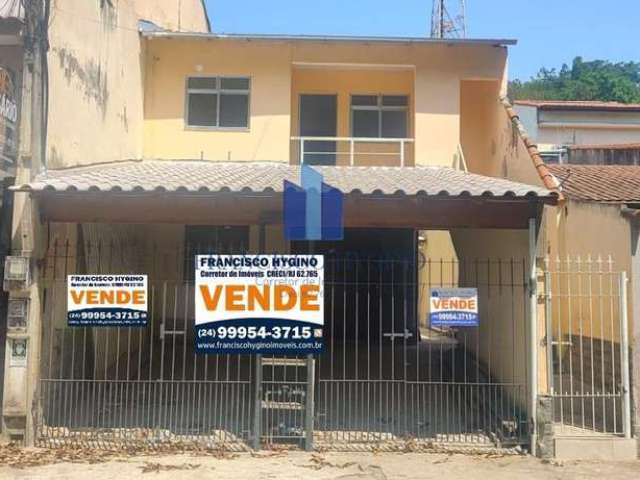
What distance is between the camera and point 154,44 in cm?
1217

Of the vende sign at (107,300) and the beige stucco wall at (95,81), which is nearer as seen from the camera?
the vende sign at (107,300)

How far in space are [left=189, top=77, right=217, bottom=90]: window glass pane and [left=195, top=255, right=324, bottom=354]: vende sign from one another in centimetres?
610

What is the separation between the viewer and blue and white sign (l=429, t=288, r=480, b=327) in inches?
292

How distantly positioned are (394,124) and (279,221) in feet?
20.3

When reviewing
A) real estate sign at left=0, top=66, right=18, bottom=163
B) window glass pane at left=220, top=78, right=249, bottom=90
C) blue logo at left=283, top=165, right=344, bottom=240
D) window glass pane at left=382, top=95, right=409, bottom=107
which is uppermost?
window glass pane at left=220, top=78, right=249, bottom=90

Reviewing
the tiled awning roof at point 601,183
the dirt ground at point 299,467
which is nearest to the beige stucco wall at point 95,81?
the dirt ground at point 299,467

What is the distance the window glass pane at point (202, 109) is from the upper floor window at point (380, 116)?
288 cm

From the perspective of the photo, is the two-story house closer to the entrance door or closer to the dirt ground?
the entrance door

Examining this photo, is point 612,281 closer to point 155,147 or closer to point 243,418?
A: point 243,418

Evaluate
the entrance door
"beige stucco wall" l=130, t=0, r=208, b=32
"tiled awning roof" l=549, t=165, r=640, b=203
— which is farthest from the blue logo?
"beige stucco wall" l=130, t=0, r=208, b=32

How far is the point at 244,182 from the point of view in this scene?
7.73 m

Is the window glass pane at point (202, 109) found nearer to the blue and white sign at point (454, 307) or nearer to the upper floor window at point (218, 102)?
the upper floor window at point (218, 102)

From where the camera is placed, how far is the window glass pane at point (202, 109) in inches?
483

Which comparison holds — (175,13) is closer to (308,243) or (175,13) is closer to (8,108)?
(308,243)
